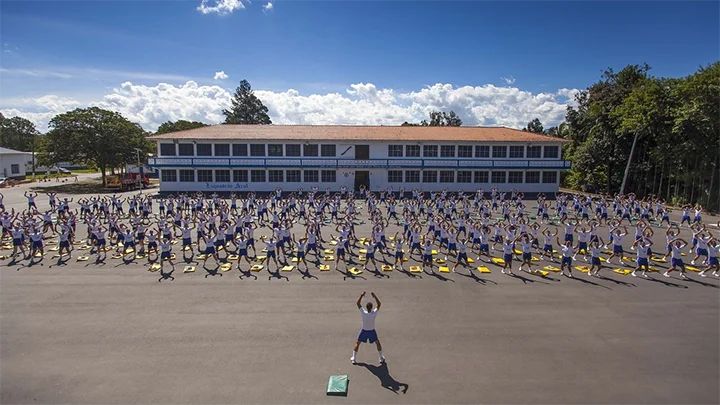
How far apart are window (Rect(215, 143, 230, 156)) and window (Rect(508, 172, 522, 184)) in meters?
28.1

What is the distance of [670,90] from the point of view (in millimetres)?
32656

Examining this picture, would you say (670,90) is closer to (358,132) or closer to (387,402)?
(358,132)

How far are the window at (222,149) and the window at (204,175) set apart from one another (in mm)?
1961

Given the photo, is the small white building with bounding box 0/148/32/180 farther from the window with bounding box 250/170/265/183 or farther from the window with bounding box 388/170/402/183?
the window with bounding box 388/170/402/183

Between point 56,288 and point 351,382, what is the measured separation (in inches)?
406

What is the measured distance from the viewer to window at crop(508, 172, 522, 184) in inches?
1624

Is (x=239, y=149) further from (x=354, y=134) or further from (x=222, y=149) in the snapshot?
(x=354, y=134)

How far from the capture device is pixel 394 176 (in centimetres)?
4103

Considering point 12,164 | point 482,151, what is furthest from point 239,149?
point 12,164

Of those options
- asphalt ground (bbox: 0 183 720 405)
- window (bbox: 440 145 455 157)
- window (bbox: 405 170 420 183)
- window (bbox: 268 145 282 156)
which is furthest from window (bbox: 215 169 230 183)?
asphalt ground (bbox: 0 183 720 405)

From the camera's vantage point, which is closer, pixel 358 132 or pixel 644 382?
pixel 644 382

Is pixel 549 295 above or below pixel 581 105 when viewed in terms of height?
below

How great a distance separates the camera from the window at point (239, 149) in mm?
40031

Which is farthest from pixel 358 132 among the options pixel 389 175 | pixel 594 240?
pixel 594 240
